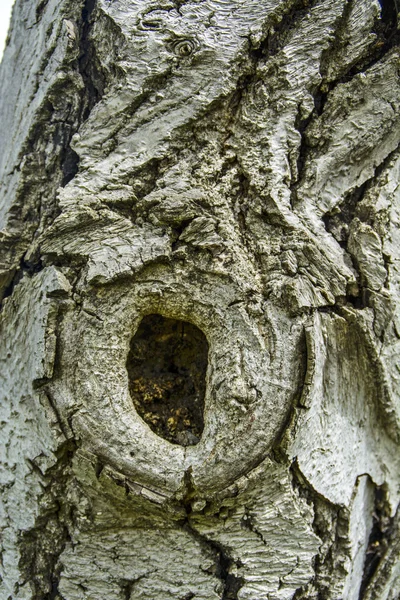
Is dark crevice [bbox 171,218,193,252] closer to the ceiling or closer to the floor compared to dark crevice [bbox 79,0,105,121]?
closer to the floor

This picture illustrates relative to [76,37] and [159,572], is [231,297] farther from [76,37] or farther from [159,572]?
[76,37]

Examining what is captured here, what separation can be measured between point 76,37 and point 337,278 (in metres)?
0.73

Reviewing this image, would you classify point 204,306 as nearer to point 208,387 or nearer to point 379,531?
point 208,387

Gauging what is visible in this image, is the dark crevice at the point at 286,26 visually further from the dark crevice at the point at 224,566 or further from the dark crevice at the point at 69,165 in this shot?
the dark crevice at the point at 224,566

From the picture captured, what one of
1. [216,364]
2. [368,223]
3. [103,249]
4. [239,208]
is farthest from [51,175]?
[368,223]

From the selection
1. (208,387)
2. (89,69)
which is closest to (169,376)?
(208,387)

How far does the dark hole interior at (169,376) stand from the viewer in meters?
0.97

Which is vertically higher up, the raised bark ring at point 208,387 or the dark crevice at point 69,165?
the dark crevice at point 69,165

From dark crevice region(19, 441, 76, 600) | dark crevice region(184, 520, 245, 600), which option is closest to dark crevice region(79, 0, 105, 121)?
dark crevice region(19, 441, 76, 600)

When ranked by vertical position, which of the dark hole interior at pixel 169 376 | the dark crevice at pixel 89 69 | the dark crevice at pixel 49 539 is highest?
the dark crevice at pixel 89 69

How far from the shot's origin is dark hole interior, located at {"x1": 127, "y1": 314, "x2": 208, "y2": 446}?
97 cm

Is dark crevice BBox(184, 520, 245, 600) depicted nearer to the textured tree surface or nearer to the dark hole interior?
the textured tree surface

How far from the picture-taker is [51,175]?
39.2 inches

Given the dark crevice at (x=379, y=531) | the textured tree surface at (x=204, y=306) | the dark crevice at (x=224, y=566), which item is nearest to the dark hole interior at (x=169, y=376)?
the textured tree surface at (x=204, y=306)
